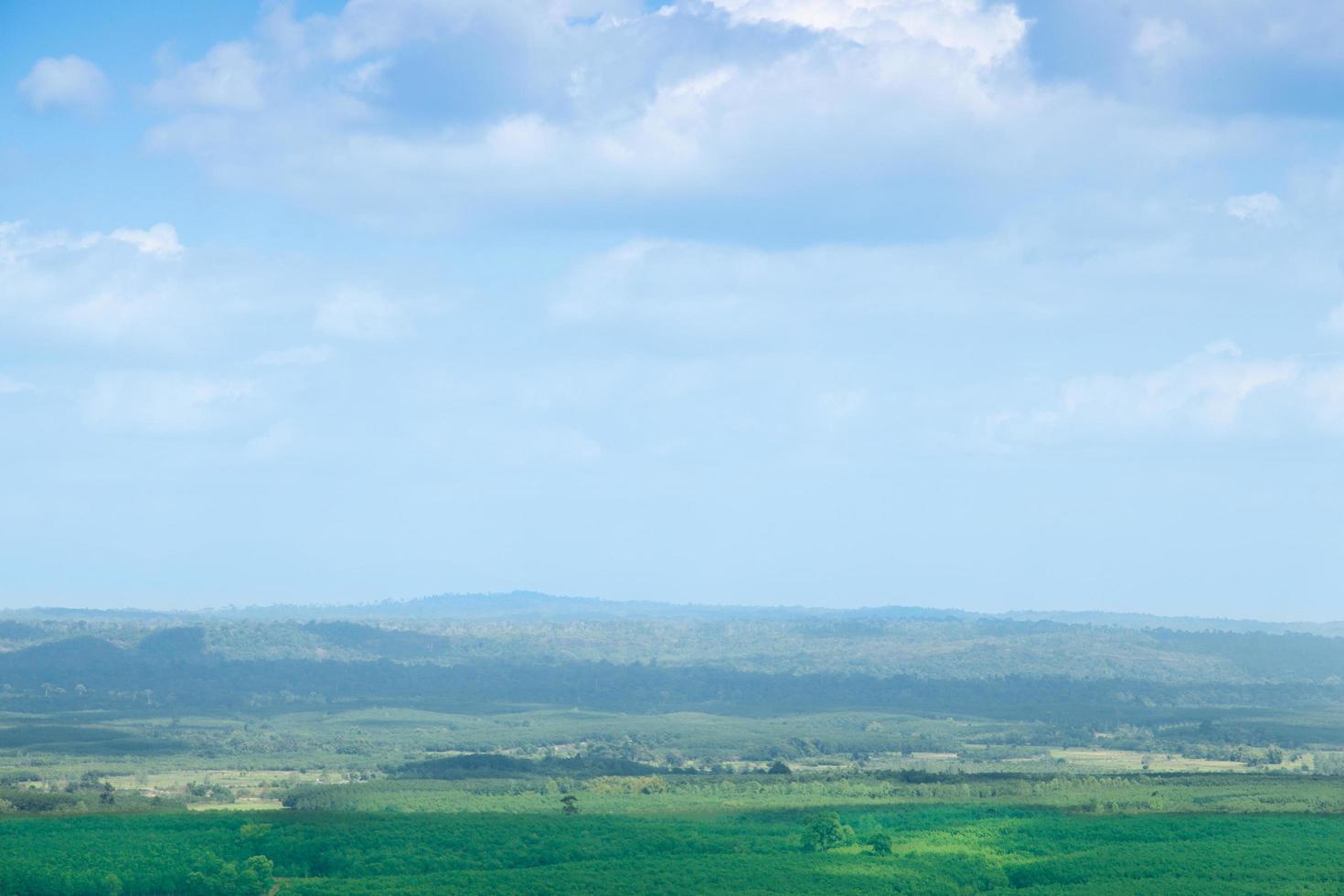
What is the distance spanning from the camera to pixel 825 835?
101m

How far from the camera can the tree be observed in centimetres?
10044

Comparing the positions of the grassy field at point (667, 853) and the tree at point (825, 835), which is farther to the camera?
the tree at point (825, 835)

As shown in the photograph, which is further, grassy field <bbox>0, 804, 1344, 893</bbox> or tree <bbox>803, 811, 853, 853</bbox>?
tree <bbox>803, 811, 853, 853</bbox>

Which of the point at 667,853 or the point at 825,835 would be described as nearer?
the point at 667,853

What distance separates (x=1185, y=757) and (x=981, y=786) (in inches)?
3044

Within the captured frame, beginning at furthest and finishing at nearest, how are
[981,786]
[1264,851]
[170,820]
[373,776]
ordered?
[373,776]
[981,786]
[170,820]
[1264,851]

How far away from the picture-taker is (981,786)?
128750 mm

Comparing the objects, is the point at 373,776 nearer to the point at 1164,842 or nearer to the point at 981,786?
the point at 981,786

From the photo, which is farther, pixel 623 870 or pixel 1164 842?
pixel 1164 842

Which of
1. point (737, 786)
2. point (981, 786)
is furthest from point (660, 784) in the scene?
point (981, 786)

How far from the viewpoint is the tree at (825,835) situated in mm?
100438

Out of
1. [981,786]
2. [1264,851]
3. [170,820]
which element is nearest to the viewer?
[1264,851]

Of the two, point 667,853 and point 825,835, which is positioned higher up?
point 825,835

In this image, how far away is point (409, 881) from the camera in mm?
85500
